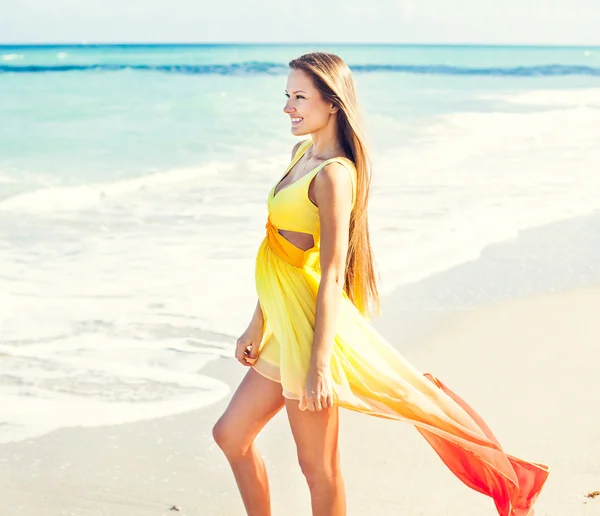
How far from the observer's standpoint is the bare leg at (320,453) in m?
2.70

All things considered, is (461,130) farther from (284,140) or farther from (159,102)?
(159,102)

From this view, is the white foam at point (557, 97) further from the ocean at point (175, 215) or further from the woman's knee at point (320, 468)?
the woman's knee at point (320, 468)

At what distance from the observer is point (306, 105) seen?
107 inches

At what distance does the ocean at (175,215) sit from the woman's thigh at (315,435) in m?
0.88

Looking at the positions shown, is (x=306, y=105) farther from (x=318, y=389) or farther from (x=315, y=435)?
(x=315, y=435)

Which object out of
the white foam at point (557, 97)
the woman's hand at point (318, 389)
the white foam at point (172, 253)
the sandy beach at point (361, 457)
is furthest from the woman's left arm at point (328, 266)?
the white foam at point (557, 97)

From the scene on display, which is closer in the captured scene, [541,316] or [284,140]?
[541,316]

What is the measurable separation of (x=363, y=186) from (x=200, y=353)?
3.02 m

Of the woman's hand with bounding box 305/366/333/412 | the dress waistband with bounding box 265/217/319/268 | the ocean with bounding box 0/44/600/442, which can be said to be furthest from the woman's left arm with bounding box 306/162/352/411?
the ocean with bounding box 0/44/600/442

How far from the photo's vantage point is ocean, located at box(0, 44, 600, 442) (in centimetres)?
526

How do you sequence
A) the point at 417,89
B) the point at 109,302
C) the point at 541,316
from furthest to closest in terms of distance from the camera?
the point at 417,89 < the point at 109,302 < the point at 541,316

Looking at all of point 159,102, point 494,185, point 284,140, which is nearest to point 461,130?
point 284,140

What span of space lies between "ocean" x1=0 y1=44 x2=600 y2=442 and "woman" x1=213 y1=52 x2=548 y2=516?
9.0 inches

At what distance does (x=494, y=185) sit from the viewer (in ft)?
40.3
